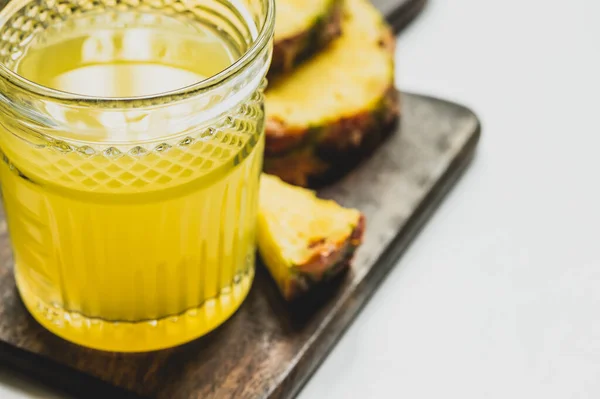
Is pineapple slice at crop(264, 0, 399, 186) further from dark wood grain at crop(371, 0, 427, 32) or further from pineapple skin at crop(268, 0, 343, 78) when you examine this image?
dark wood grain at crop(371, 0, 427, 32)

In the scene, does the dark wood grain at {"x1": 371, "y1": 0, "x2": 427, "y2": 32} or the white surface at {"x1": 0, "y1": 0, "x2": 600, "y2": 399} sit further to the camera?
the dark wood grain at {"x1": 371, "y1": 0, "x2": 427, "y2": 32}

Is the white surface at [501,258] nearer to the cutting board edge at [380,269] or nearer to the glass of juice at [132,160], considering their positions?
the cutting board edge at [380,269]

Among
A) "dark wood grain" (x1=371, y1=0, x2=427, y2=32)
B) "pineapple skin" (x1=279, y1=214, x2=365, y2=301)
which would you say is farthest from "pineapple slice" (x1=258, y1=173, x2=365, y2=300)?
"dark wood grain" (x1=371, y1=0, x2=427, y2=32)

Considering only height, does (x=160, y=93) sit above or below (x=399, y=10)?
above

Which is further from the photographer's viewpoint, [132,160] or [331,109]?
[331,109]

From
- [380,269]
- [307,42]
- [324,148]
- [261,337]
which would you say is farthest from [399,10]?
[261,337]

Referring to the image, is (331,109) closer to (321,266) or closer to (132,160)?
(321,266)

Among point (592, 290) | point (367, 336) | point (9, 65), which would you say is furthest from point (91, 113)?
point (592, 290)
